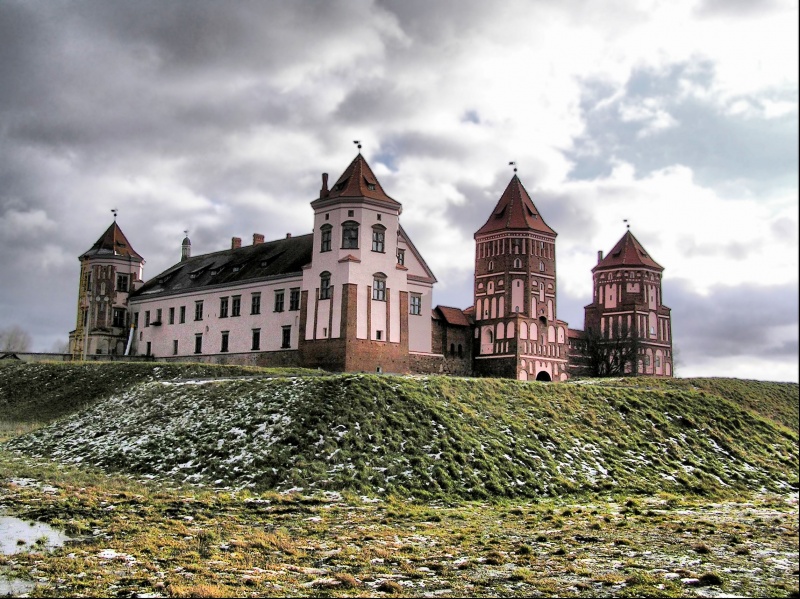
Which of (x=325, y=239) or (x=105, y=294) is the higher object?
(x=325, y=239)

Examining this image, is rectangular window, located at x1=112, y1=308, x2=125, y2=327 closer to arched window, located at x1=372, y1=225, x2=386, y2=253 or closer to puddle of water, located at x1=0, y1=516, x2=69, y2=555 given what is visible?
arched window, located at x1=372, y1=225, x2=386, y2=253

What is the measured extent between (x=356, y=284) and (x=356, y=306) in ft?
4.24

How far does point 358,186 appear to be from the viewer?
47031 millimetres

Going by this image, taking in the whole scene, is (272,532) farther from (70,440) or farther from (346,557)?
(70,440)

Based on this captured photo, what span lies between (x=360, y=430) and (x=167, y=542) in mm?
11839

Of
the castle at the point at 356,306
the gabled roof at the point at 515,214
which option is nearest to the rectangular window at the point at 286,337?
the castle at the point at 356,306

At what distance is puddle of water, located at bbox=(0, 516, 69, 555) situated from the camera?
13820 mm

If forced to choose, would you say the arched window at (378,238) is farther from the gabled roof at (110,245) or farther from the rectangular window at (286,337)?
the gabled roof at (110,245)

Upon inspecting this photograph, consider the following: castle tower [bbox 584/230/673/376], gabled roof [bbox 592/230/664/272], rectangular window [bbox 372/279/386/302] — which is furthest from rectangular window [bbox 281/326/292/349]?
gabled roof [bbox 592/230/664/272]

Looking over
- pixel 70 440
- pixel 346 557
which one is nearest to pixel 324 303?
pixel 70 440

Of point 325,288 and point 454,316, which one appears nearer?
point 325,288

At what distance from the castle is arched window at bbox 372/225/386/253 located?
0.24 feet

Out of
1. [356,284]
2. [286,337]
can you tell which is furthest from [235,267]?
[356,284]

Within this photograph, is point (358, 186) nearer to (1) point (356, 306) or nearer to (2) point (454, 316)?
(1) point (356, 306)
